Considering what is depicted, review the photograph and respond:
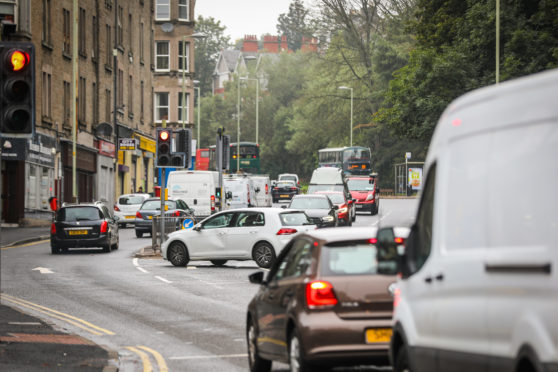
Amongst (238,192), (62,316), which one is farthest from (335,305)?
(238,192)

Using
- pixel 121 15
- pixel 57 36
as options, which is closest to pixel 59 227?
pixel 57 36

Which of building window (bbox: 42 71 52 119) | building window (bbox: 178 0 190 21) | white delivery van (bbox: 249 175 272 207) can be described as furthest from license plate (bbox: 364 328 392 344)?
building window (bbox: 178 0 190 21)

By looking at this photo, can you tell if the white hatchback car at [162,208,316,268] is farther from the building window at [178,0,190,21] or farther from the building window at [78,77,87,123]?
the building window at [178,0,190,21]

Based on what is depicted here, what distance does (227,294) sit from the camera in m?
20.3

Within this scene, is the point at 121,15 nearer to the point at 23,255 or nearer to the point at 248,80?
the point at 23,255

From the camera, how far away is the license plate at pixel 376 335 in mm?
9094

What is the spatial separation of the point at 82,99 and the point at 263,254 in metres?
32.7

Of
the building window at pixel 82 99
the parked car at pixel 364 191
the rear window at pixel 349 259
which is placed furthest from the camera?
the parked car at pixel 364 191

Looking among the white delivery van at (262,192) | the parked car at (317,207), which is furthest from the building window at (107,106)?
the parked car at (317,207)

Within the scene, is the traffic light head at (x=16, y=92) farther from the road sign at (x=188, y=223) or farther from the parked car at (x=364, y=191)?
the parked car at (x=364, y=191)

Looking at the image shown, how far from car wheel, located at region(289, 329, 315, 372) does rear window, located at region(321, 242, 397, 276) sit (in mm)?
622

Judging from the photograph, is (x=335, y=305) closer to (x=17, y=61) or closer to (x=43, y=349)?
(x=17, y=61)

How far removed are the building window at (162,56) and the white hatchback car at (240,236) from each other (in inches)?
2323

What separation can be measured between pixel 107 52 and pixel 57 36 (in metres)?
11.3
